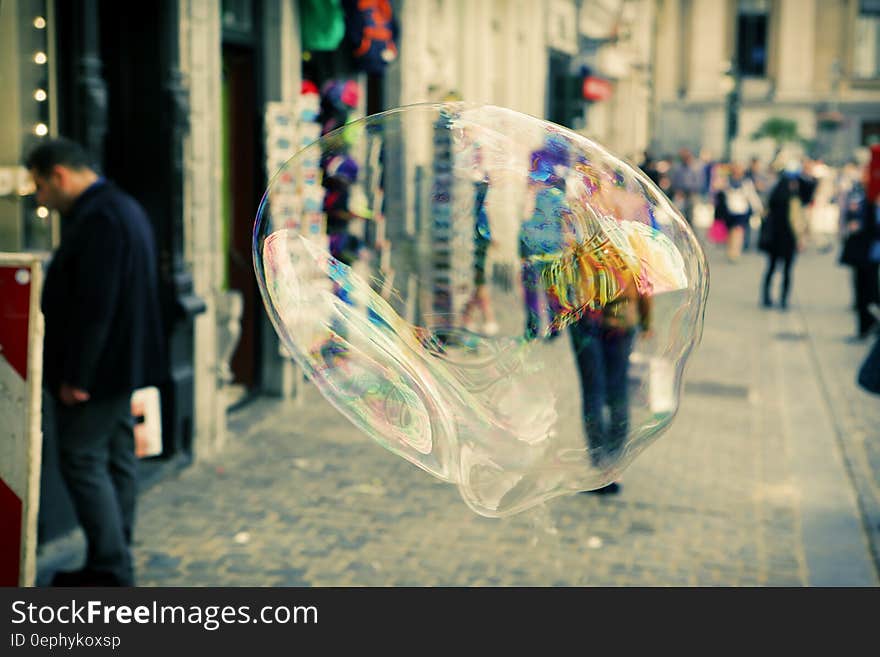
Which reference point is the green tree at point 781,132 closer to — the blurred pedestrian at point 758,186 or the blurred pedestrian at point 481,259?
the blurred pedestrian at point 758,186

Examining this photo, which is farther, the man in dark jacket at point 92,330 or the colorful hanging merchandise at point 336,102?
the colorful hanging merchandise at point 336,102

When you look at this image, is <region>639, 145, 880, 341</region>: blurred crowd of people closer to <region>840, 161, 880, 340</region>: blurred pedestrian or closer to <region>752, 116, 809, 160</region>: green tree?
<region>840, 161, 880, 340</region>: blurred pedestrian

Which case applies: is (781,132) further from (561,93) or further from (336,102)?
(336,102)

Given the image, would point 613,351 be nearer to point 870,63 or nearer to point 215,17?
point 215,17

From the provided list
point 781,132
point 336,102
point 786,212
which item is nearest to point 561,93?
point 786,212

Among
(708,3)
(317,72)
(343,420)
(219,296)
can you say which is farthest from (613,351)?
(708,3)

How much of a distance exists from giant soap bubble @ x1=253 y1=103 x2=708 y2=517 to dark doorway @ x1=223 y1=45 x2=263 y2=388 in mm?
5098

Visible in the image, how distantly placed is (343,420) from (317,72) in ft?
10.7

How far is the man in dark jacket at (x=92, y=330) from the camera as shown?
501 cm

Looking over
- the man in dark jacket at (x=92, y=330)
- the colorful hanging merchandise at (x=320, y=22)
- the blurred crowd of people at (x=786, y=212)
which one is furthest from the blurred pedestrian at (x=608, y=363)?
the colorful hanging merchandise at (x=320, y=22)

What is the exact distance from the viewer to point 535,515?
4789 millimetres

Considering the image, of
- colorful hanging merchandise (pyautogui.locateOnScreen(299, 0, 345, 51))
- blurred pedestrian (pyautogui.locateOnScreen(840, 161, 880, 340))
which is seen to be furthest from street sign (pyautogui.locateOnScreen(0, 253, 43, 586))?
blurred pedestrian (pyautogui.locateOnScreen(840, 161, 880, 340))

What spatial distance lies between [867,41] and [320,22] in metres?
54.6

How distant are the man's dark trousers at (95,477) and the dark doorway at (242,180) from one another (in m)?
4.19
